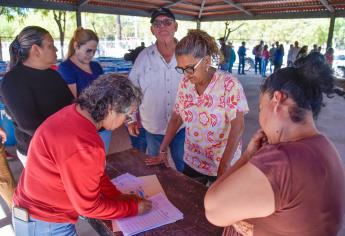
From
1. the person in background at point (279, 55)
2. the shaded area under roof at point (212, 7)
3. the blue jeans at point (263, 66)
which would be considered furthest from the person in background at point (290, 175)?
the blue jeans at point (263, 66)

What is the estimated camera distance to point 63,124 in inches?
41.2

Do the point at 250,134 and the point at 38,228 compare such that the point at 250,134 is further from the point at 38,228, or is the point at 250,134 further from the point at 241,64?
the point at 241,64

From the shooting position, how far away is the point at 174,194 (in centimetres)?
138

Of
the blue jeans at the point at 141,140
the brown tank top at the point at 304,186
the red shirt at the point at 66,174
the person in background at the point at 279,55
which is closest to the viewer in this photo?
the brown tank top at the point at 304,186

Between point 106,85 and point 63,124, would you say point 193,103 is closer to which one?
point 106,85

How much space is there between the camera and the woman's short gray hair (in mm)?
1067

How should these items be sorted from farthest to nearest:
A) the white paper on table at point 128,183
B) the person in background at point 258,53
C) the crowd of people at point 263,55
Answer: the person in background at point 258,53
the crowd of people at point 263,55
the white paper on table at point 128,183

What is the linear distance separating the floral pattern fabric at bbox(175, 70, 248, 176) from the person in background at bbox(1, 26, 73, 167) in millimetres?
834

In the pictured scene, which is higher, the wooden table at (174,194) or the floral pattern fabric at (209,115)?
the floral pattern fabric at (209,115)

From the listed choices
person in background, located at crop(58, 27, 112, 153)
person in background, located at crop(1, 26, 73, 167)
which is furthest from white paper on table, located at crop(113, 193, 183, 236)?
person in background, located at crop(58, 27, 112, 153)

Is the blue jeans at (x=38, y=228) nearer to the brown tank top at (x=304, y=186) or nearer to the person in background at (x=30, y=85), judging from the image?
the person in background at (x=30, y=85)

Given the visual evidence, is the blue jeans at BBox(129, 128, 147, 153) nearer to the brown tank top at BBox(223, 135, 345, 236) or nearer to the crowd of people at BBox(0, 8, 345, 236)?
the crowd of people at BBox(0, 8, 345, 236)

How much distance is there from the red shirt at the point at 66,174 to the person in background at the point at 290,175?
1.47 feet

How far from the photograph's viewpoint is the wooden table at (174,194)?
1.13 meters
